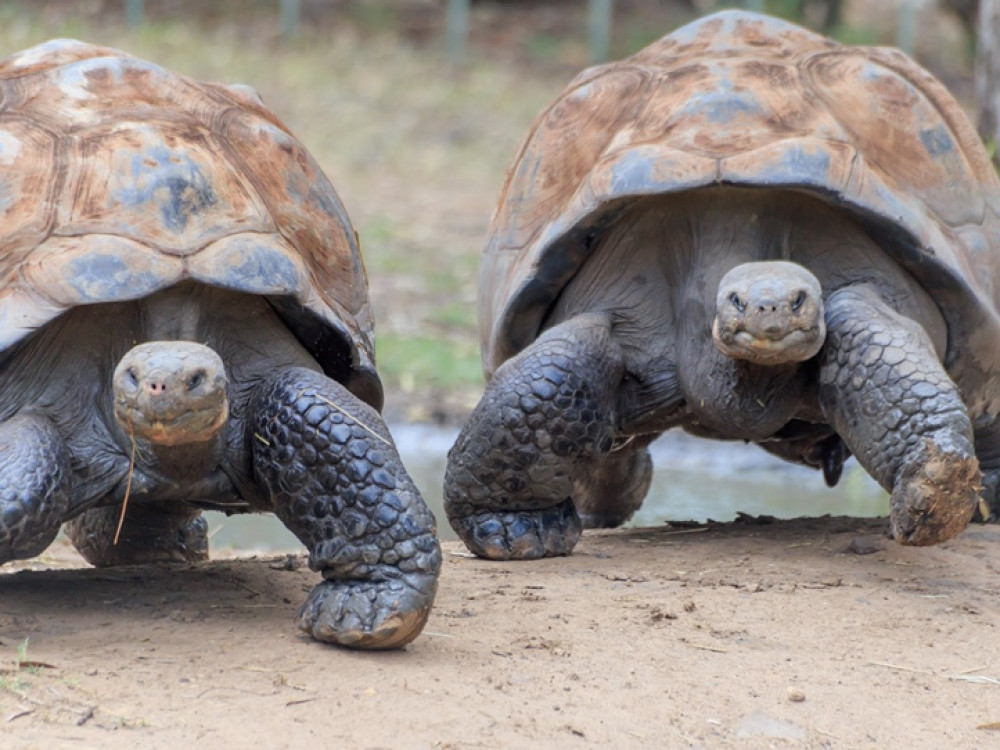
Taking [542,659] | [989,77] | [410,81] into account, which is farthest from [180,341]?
[410,81]

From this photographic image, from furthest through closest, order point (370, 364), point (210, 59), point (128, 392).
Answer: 1. point (210, 59)
2. point (370, 364)
3. point (128, 392)

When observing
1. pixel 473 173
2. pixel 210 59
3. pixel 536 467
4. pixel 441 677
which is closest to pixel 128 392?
pixel 441 677

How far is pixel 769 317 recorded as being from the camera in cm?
406

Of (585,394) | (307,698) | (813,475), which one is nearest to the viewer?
(307,698)

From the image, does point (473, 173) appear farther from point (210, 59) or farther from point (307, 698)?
point (307, 698)

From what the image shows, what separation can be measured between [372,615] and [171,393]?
25.1 inches

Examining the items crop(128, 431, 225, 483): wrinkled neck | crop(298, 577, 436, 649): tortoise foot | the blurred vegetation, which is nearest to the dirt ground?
crop(298, 577, 436, 649): tortoise foot

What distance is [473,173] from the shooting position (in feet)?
47.2

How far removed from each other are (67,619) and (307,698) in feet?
2.59

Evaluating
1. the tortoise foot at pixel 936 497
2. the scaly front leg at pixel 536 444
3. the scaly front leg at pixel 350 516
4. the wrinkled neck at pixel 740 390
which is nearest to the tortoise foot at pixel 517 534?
the scaly front leg at pixel 536 444

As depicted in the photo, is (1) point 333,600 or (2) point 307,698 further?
(1) point 333,600

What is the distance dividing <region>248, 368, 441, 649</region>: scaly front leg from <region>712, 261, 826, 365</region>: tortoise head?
111cm

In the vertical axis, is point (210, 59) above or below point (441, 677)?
above

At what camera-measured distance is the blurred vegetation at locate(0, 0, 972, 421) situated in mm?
10922
